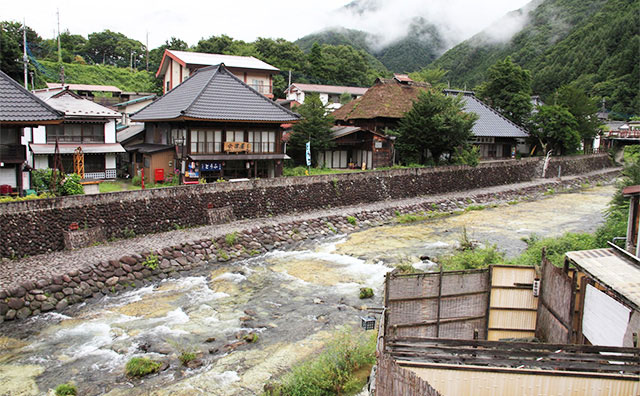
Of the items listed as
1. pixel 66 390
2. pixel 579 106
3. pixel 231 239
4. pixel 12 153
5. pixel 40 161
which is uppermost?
pixel 579 106

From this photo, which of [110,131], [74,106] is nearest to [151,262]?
[110,131]

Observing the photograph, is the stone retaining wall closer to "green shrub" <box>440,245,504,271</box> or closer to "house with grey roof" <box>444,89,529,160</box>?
"house with grey roof" <box>444,89,529,160</box>

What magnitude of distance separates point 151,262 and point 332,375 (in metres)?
9.52

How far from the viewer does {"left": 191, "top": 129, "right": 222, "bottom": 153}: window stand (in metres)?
24.5

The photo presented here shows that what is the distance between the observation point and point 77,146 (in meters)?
25.2

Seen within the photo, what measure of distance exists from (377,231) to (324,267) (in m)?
5.98

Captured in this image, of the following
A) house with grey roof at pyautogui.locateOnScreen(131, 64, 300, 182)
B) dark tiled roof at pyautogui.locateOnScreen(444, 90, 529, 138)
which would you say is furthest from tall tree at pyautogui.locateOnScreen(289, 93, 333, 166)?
dark tiled roof at pyautogui.locateOnScreen(444, 90, 529, 138)

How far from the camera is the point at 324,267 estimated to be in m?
16.9

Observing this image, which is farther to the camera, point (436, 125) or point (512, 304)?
point (436, 125)

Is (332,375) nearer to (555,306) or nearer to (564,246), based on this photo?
(555,306)

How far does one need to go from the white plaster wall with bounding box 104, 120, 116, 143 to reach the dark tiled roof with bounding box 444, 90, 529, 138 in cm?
2522

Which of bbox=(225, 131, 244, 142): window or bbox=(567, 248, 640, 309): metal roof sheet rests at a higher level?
bbox=(225, 131, 244, 142): window

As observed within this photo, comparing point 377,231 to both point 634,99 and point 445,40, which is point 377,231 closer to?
point 634,99

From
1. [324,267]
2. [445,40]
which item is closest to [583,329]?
[324,267]
